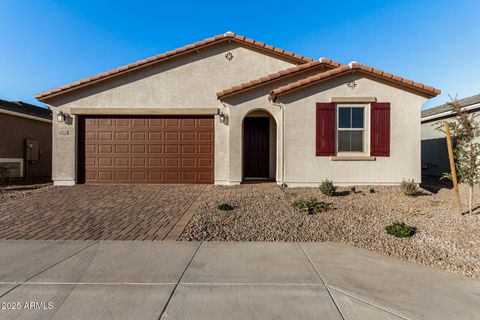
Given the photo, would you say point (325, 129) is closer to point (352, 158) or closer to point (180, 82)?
point (352, 158)

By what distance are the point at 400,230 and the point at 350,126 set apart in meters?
4.86

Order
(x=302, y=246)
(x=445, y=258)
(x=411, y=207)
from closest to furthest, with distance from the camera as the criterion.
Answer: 1. (x=445, y=258)
2. (x=302, y=246)
3. (x=411, y=207)

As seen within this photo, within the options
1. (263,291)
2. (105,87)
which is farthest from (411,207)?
(105,87)

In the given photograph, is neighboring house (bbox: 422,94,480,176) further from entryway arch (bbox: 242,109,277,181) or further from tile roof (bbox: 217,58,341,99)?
entryway arch (bbox: 242,109,277,181)

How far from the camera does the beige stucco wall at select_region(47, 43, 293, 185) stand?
9.88 metres

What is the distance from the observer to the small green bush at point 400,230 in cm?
447

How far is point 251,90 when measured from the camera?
30.3 ft

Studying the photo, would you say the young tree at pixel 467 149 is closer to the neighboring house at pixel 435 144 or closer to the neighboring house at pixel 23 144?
the neighboring house at pixel 435 144

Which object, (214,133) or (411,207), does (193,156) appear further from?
(411,207)

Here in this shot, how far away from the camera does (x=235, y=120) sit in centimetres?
923

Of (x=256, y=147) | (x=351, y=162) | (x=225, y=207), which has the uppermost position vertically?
(x=256, y=147)

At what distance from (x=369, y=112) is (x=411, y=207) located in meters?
3.63

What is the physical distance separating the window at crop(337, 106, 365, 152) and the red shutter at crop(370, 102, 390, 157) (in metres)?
0.31

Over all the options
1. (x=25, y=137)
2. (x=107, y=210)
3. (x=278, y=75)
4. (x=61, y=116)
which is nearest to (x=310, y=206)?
(x=107, y=210)
